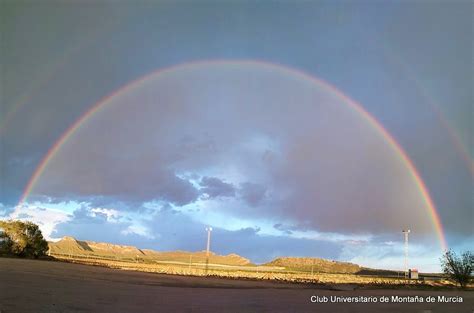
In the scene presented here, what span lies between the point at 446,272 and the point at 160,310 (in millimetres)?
59796

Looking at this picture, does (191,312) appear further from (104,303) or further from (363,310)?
(363,310)

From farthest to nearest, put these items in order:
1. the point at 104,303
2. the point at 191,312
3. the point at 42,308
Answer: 1. the point at 104,303
2. the point at 191,312
3. the point at 42,308

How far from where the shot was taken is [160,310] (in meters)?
20.6

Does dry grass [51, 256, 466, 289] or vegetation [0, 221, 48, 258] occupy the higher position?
vegetation [0, 221, 48, 258]

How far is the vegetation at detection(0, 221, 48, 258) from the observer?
76.6m

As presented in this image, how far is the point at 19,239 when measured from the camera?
7744cm

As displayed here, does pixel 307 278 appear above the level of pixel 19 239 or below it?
below

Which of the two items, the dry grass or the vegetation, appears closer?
the dry grass

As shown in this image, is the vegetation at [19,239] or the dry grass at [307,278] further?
the vegetation at [19,239]

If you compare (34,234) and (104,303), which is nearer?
(104,303)

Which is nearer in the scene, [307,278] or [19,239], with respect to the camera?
[307,278]

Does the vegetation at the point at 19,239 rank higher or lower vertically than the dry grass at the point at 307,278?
higher

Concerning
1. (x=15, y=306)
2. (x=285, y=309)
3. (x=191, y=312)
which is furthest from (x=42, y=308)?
(x=285, y=309)

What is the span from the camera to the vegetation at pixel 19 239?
7656 cm
